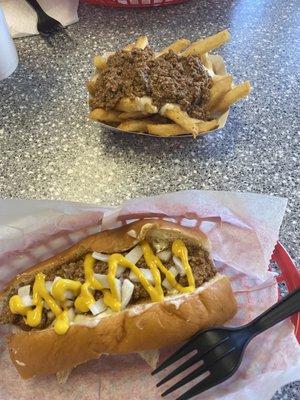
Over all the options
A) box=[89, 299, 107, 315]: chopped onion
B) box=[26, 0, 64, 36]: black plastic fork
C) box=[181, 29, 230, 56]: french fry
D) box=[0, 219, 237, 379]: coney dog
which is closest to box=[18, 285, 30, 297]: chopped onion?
box=[0, 219, 237, 379]: coney dog

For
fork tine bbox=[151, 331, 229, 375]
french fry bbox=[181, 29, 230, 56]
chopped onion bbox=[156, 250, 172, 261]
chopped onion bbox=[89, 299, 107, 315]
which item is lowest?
fork tine bbox=[151, 331, 229, 375]

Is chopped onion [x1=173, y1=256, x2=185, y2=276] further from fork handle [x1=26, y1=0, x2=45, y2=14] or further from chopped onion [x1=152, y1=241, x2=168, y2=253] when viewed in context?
fork handle [x1=26, y1=0, x2=45, y2=14]

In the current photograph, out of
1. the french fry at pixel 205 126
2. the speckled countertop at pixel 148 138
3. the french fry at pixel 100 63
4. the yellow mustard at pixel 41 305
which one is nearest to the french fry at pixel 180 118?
the french fry at pixel 205 126

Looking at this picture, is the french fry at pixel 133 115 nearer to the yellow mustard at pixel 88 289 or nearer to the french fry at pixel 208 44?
the french fry at pixel 208 44

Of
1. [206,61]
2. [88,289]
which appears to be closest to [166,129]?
[206,61]

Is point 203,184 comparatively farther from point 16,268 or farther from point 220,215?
point 16,268

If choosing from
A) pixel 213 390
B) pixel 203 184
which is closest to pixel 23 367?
pixel 213 390
